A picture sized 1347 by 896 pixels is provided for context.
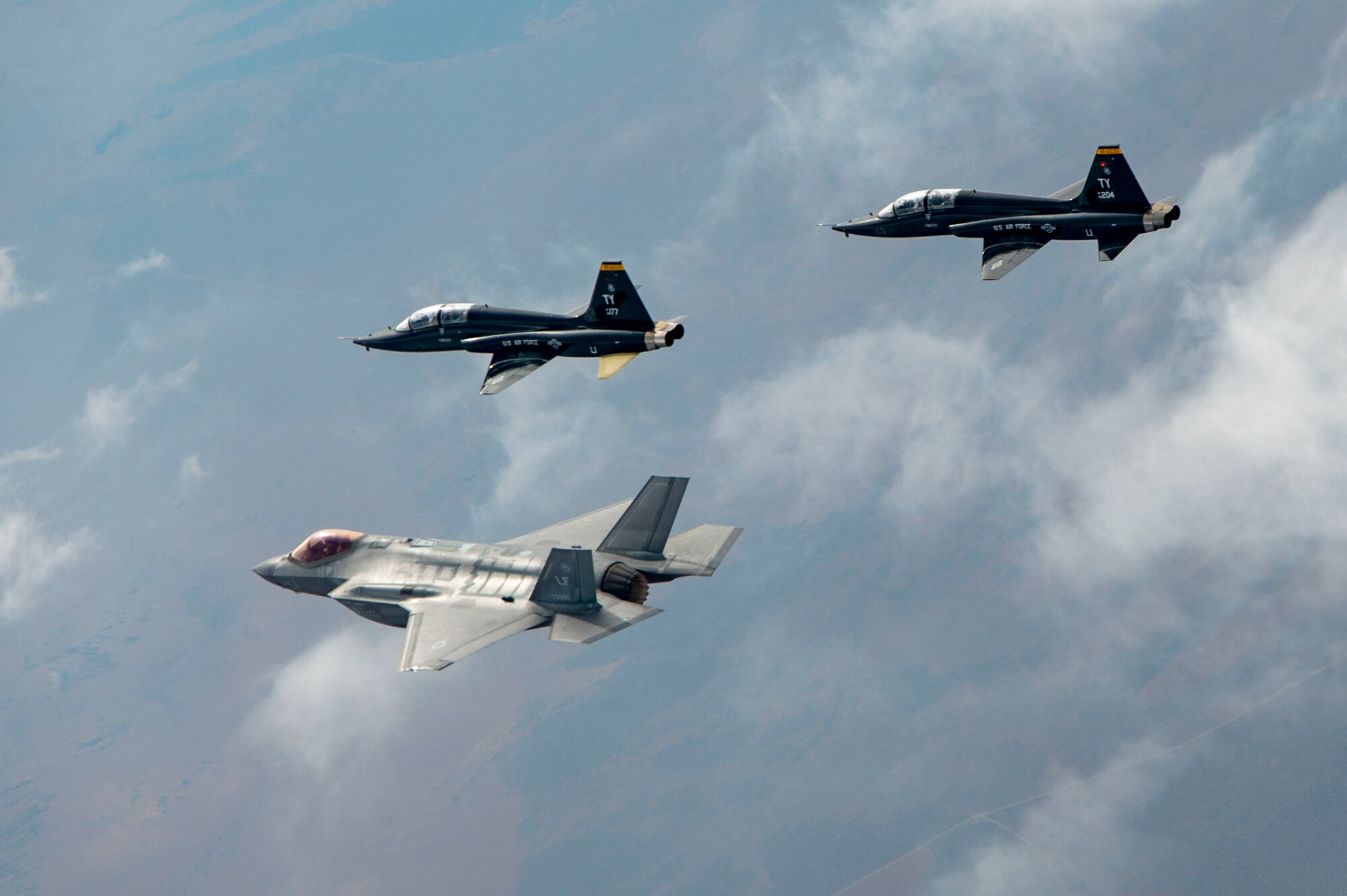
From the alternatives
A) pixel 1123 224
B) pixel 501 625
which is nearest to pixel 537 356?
pixel 501 625

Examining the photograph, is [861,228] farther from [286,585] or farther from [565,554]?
[286,585]

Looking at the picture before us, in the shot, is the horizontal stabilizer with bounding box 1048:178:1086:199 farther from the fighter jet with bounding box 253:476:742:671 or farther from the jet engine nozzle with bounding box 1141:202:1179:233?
the fighter jet with bounding box 253:476:742:671

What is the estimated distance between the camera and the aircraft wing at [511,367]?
6638 centimetres

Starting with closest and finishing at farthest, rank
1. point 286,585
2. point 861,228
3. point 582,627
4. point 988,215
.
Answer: point 582,627
point 286,585
point 988,215
point 861,228

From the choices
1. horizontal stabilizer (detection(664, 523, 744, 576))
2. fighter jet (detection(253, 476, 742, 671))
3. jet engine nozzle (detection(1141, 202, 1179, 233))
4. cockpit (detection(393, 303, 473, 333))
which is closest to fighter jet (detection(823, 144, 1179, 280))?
jet engine nozzle (detection(1141, 202, 1179, 233))

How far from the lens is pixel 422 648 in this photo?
172ft

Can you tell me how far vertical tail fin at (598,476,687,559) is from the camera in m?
57.7

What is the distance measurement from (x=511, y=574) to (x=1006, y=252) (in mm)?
35226

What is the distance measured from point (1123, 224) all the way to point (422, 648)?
44.0 m

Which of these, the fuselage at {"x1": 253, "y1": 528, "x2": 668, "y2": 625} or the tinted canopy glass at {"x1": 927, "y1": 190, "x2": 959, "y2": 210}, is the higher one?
the tinted canopy glass at {"x1": 927, "y1": 190, "x2": 959, "y2": 210}

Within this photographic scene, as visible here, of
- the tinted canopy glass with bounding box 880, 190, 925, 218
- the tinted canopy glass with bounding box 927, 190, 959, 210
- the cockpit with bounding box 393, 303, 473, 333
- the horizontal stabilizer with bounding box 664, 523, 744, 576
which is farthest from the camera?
the tinted canopy glass with bounding box 880, 190, 925, 218

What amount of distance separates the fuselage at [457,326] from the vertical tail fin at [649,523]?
1168 centimetres

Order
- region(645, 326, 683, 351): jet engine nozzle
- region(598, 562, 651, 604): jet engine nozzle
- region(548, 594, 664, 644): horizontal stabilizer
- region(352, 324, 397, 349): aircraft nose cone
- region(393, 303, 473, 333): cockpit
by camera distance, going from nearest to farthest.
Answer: region(548, 594, 664, 644): horizontal stabilizer → region(598, 562, 651, 604): jet engine nozzle → region(645, 326, 683, 351): jet engine nozzle → region(393, 303, 473, 333): cockpit → region(352, 324, 397, 349): aircraft nose cone

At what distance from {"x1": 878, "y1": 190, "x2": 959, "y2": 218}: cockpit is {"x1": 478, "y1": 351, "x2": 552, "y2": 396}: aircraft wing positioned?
82.6ft
